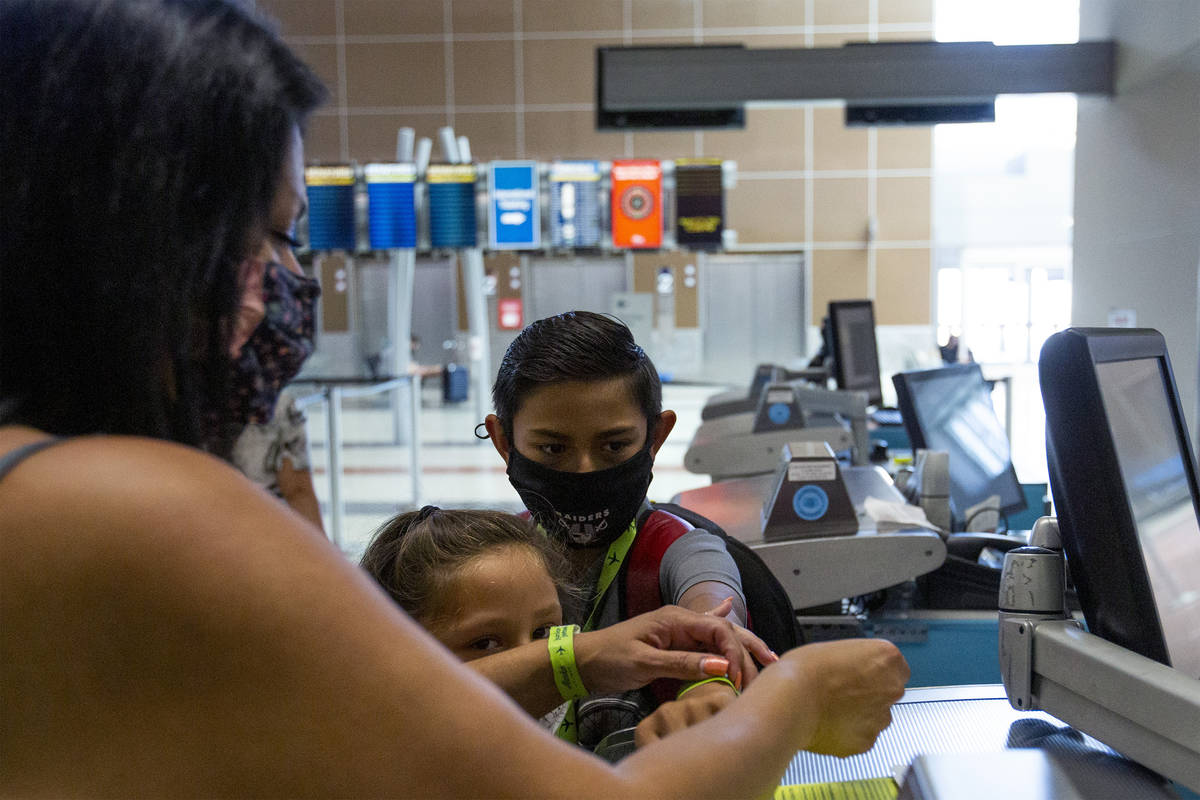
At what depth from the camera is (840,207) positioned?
599 inches

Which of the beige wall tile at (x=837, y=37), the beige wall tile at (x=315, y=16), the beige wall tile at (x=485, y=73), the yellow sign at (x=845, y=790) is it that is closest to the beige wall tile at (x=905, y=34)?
the beige wall tile at (x=837, y=37)

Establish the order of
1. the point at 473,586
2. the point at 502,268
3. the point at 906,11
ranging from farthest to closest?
the point at 502,268 < the point at 906,11 < the point at 473,586

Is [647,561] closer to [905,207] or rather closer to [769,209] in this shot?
[769,209]

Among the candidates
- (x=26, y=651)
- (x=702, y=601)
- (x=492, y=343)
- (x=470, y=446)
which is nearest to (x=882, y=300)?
(x=492, y=343)

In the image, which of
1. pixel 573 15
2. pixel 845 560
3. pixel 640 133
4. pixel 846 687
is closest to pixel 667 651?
pixel 846 687

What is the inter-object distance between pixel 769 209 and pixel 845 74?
1079 centimetres

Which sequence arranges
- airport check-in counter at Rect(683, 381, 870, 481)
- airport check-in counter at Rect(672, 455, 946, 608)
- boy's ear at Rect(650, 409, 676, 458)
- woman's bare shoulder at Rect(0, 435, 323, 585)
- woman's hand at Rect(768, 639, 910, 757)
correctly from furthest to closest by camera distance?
airport check-in counter at Rect(683, 381, 870, 481) → airport check-in counter at Rect(672, 455, 946, 608) → boy's ear at Rect(650, 409, 676, 458) → woman's hand at Rect(768, 639, 910, 757) → woman's bare shoulder at Rect(0, 435, 323, 585)

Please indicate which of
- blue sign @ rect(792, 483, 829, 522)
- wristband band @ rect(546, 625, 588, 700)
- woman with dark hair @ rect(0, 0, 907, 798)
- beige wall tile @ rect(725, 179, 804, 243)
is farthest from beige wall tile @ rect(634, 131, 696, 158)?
woman with dark hair @ rect(0, 0, 907, 798)

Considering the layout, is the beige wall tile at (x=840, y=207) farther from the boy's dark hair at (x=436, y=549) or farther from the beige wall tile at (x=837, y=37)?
the boy's dark hair at (x=436, y=549)

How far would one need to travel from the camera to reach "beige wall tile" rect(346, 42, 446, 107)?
15266 mm

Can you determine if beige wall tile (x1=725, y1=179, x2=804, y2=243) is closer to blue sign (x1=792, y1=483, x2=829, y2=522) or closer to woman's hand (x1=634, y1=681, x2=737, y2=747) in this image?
blue sign (x1=792, y1=483, x2=829, y2=522)

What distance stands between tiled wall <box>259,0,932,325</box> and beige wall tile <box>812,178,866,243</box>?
0.02 metres

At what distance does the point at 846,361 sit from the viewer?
5.65 m

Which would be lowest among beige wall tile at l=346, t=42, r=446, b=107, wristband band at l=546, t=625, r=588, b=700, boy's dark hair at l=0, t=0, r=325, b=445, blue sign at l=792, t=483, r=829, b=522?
blue sign at l=792, t=483, r=829, b=522
